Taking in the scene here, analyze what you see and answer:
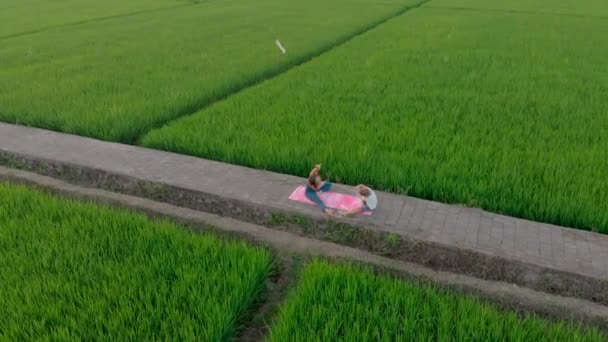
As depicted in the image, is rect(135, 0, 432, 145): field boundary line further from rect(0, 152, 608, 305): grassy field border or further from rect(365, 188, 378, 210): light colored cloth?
rect(365, 188, 378, 210): light colored cloth

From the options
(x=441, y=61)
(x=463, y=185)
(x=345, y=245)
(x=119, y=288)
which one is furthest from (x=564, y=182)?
(x=441, y=61)

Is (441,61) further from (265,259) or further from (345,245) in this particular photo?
(265,259)

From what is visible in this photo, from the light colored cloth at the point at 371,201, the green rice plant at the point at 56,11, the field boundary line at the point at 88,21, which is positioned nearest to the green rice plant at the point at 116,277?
the light colored cloth at the point at 371,201

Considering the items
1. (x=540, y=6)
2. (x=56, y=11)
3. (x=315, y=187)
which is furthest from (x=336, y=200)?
(x=540, y=6)

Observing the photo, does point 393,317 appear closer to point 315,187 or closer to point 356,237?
point 356,237

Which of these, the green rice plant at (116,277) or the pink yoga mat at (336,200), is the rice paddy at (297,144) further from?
the pink yoga mat at (336,200)
